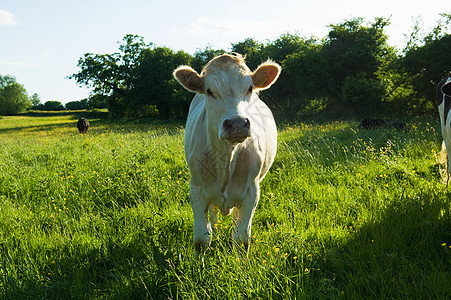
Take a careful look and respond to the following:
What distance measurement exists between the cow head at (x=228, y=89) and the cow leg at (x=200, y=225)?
0.73m

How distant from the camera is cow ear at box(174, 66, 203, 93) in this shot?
3.01m

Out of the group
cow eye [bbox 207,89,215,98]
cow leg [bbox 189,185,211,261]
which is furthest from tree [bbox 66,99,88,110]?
cow eye [bbox 207,89,215,98]

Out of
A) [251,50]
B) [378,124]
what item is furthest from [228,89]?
[251,50]

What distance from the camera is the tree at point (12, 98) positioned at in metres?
81.5

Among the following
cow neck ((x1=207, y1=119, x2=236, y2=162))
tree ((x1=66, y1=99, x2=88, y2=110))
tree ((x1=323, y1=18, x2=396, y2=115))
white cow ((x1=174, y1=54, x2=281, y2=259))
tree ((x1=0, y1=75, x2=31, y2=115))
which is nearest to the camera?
white cow ((x1=174, y1=54, x2=281, y2=259))

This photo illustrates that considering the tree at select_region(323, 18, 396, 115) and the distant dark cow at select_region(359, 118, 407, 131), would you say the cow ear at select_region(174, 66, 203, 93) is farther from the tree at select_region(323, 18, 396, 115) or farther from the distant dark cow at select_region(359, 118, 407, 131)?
the tree at select_region(323, 18, 396, 115)

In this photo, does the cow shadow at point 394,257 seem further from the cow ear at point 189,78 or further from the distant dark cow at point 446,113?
the cow ear at point 189,78

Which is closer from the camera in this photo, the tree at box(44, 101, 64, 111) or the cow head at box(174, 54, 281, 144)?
the cow head at box(174, 54, 281, 144)

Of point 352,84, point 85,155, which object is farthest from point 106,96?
point 85,155

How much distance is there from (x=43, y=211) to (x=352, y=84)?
18.8m

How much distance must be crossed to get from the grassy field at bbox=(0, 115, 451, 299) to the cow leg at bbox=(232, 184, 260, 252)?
16 centimetres

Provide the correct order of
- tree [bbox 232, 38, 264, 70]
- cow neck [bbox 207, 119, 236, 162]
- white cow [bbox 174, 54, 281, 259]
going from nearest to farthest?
white cow [bbox 174, 54, 281, 259]
cow neck [bbox 207, 119, 236, 162]
tree [bbox 232, 38, 264, 70]

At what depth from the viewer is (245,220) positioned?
3.17m

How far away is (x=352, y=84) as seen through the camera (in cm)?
1938
